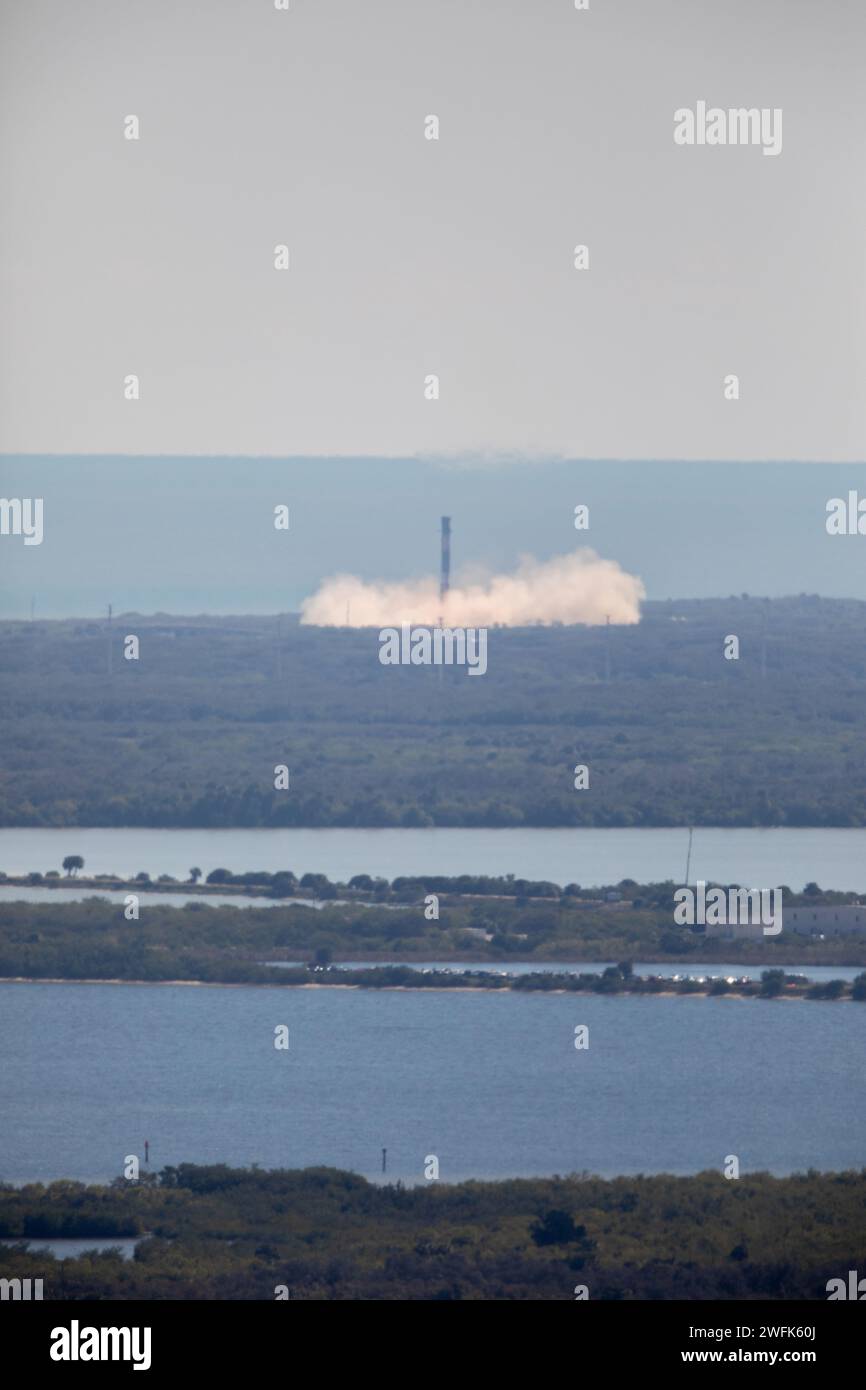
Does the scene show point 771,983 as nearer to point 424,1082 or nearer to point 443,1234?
point 424,1082

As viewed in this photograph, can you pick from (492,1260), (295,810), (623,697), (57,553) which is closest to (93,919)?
(295,810)


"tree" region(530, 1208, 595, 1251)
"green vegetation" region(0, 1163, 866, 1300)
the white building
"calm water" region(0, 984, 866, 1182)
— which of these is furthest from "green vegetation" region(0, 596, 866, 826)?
"tree" region(530, 1208, 595, 1251)

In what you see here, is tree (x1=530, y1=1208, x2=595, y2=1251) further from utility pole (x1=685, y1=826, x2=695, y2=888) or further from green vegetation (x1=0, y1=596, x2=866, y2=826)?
green vegetation (x1=0, y1=596, x2=866, y2=826)

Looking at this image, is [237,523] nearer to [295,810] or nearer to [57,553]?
[57,553]

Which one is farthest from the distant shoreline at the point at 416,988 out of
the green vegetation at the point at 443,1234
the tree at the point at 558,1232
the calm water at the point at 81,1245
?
the calm water at the point at 81,1245

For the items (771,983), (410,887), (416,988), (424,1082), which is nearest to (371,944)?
(416,988)
